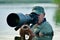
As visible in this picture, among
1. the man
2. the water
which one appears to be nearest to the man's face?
the man

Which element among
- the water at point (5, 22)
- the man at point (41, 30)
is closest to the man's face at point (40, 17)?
the man at point (41, 30)

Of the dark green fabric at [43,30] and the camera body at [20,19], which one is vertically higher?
the camera body at [20,19]

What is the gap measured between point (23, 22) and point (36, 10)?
0.53 feet

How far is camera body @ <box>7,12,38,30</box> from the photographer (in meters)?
2.24

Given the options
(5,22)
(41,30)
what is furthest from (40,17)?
(5,22)

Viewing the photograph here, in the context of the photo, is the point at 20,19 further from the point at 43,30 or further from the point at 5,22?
the point at 5,22

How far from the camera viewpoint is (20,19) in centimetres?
223

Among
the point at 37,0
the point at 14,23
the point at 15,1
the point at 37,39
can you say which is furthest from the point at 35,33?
the point at 15,1

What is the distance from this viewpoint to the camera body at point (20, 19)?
7.35 feet

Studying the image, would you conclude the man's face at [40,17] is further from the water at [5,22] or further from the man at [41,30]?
the water at [5,22]

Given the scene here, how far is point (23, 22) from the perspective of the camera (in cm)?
226

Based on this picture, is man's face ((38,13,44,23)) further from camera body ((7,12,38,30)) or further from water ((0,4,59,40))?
water ((0,4,59,40))

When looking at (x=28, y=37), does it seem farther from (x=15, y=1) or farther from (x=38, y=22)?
(x=15, y=1)

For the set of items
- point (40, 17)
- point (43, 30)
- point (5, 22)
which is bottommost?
point (43, 30)
